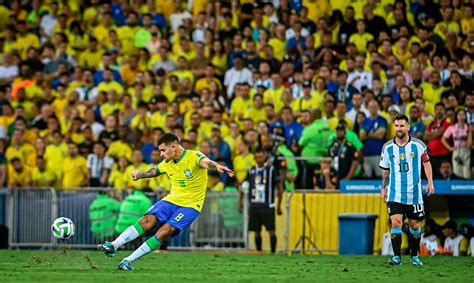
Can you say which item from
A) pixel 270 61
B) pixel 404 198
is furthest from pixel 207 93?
pixel 404 198

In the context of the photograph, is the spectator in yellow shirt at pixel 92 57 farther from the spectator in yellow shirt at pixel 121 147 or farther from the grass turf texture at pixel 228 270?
the grass turf texture at pixel 228 270

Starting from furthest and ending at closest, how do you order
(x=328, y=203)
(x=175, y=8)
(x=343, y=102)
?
(x=175, y=8) → (x=343, y=102) → (x=328, y=203)

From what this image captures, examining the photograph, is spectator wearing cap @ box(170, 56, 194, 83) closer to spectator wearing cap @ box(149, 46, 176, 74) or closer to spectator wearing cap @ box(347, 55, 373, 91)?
spectator wearing cap @ box(149, 46, 176, 74)

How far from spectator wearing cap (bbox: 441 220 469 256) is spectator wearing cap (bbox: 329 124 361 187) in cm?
231

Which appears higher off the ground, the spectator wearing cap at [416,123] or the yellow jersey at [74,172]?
the spectator wearing cap at [416,123]

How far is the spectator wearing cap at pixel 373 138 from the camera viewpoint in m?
23.5

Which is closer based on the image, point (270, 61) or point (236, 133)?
point (236, 133)

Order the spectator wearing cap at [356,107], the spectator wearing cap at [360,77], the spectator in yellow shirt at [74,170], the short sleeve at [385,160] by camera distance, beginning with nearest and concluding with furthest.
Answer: the short sleeve at [385,160] < the spectator wearing cap at [356,107] < the spectator wearing cap at [360,77] < the spectator in yellow shirt at [74,170]

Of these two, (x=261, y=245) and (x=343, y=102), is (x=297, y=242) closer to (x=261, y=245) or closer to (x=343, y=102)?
(x=261, y=245)

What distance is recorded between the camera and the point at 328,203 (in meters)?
23.3

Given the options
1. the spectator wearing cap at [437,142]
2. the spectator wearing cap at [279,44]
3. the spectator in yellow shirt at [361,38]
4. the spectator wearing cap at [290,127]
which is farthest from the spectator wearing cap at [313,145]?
the spectator wearing cap at [279,44]

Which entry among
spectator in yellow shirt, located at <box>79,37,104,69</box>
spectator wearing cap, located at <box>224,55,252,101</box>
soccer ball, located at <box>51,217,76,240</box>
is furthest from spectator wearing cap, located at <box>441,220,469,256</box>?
spectator in yellow shirt, located at <box>79,37,104,69</box>

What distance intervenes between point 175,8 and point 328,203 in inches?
371

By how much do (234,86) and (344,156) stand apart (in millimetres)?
4900
